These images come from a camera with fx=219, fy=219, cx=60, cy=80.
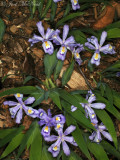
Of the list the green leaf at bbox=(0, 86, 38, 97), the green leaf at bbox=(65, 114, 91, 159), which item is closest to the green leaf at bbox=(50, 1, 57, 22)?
the green leaf at bbox=(0, 86, 38, 97)

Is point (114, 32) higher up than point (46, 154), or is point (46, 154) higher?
point (114, 32)

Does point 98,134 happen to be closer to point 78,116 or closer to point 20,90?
point 78,116

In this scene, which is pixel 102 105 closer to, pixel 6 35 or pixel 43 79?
pixel 43 79

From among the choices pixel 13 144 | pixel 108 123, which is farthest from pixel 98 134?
pixel 13 144

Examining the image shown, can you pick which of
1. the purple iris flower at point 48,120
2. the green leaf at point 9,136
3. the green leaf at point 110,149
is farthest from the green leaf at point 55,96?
the green leaf at point 110,149

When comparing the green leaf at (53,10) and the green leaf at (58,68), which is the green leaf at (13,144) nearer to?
the green leaf at (58,68)

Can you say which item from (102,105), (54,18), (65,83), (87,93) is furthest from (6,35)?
(102,105)

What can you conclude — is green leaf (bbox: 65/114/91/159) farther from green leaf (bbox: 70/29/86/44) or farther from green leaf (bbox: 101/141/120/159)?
green leaf (bbox: 70/29/86/44)
